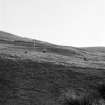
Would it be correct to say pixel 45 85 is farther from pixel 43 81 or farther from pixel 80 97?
pixel 80 97

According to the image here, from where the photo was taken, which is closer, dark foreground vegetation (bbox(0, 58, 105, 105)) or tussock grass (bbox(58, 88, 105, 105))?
tussock grass (bbox(58, 88, 105, 105))

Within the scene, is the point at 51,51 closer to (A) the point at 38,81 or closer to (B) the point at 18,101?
(A) the point at 38,81

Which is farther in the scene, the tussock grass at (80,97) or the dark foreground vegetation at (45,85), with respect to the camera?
the dark foreground vegetation at (45,85)

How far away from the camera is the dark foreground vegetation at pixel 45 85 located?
833cm

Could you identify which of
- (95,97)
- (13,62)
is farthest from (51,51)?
(95,97)

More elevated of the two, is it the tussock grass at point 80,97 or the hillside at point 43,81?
the hillside at point 43,81

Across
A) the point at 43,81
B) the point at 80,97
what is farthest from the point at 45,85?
the point at 80,97

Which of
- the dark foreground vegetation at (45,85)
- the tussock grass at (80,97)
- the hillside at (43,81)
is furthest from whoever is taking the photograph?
the hillside at (43,81)

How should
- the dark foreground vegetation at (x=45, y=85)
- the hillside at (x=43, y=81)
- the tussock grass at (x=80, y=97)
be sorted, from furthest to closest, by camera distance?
the hillside at (x=43, y=81), the dark foreground vegetation at (x=45, y=85), the tussock grass at (x=80, y=97)

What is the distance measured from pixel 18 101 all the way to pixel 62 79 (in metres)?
3.10

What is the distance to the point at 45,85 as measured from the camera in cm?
964

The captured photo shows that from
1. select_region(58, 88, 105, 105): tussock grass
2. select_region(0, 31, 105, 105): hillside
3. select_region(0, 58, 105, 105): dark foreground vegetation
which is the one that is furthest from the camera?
select_region(0, 31, 105, 105): hillside

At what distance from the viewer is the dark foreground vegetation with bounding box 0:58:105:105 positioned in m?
8.33

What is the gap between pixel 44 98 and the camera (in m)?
8.58
